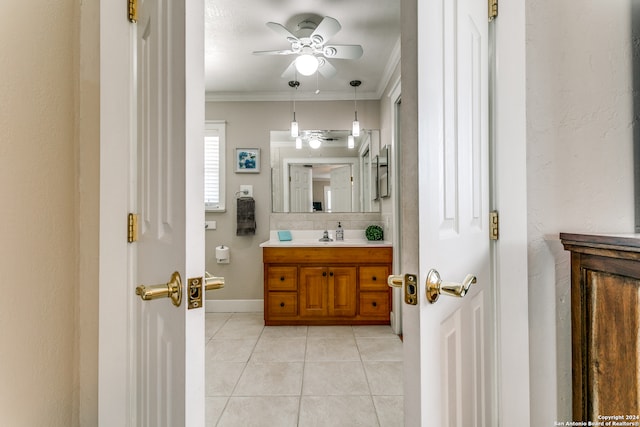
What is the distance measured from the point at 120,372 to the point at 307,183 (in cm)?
290

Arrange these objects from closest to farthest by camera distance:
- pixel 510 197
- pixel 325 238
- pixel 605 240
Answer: pixel 605 240, pixel 510 197, pixel 325 238

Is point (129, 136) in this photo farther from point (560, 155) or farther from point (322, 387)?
point (322, 387)

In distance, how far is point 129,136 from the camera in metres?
0.87

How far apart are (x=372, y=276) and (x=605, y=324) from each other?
2308 mm

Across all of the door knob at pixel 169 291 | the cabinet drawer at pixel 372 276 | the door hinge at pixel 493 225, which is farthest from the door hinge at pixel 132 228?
the cabinet drawer at pixel 372 276

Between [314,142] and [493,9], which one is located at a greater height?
[314,142]

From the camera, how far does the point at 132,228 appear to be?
33.9 inches

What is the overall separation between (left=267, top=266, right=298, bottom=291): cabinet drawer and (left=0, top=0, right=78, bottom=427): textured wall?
7.19 ft

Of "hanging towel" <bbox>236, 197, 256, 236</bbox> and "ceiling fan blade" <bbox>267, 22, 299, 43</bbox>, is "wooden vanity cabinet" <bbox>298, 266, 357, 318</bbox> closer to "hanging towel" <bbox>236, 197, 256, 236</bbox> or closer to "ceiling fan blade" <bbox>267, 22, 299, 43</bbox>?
"hanging towel" <bbox>236, 197, 256, 236</bbox>

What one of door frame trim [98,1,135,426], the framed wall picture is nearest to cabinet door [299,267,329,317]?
the framed wall picture

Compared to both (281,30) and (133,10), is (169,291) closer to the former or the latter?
(133,10)

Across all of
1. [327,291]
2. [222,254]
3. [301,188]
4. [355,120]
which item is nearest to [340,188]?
[301,188]

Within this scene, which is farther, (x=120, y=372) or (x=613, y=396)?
(x=120, y=372)

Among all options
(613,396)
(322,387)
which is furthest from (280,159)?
(613,396)
